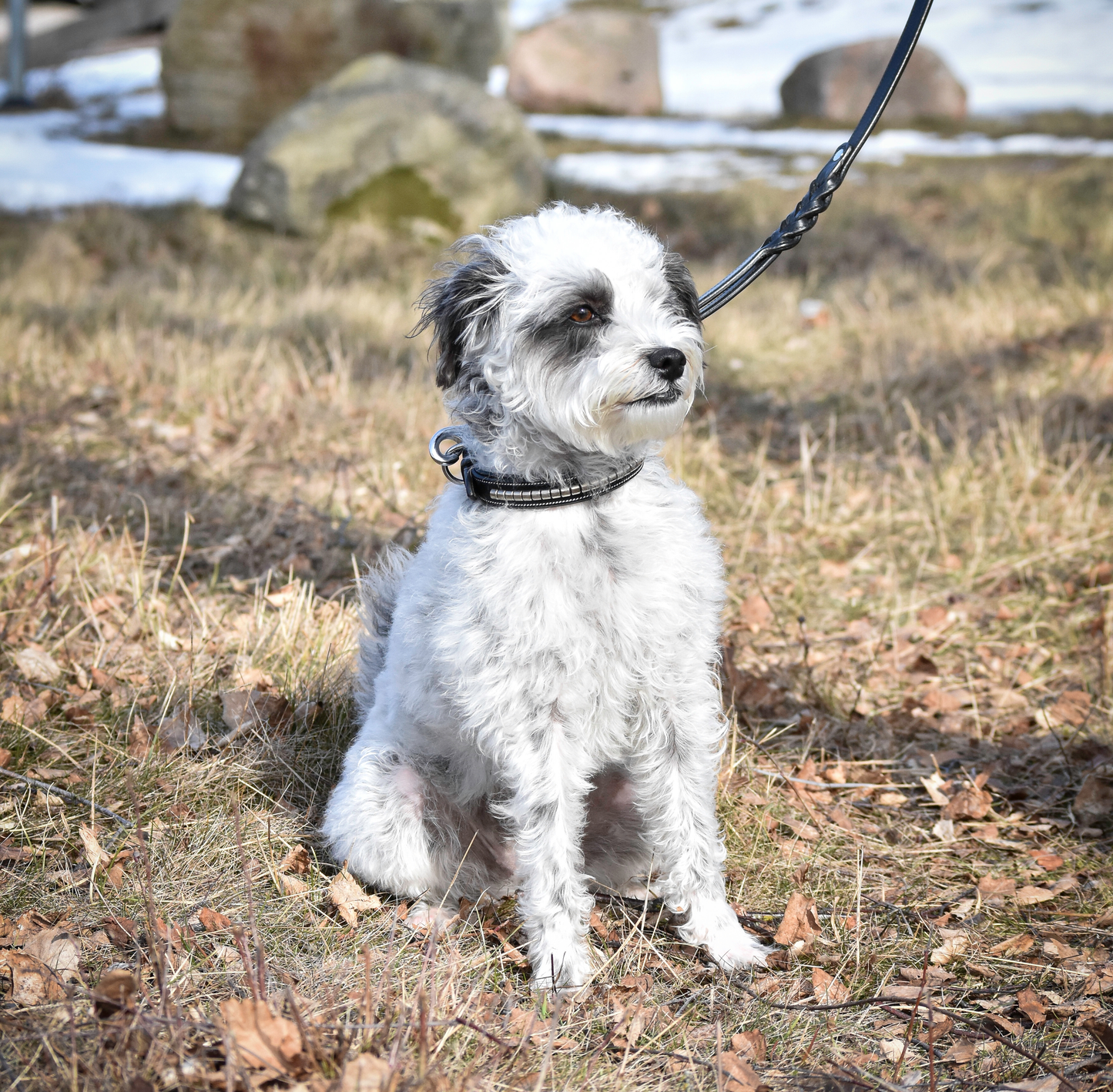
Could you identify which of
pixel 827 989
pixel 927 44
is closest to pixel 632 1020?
pixel 827 989

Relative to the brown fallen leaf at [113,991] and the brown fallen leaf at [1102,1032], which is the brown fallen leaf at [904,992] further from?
the brown fallen leaf at [113,991]

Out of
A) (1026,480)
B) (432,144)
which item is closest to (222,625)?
(1026,480)

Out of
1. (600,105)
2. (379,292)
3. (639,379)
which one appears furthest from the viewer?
(600,105)

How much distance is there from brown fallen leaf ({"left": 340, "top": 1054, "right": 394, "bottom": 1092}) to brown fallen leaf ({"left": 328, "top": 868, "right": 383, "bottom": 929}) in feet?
2.58

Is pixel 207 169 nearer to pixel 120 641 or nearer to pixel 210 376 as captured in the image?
pixel 210 376

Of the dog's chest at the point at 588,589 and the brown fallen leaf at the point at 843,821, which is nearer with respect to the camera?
the dog's chest at the point at 588,589

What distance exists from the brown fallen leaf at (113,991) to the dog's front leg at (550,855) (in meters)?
0.96

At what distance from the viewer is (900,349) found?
7.78 m

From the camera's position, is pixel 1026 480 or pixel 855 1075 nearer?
pixel 855 1075

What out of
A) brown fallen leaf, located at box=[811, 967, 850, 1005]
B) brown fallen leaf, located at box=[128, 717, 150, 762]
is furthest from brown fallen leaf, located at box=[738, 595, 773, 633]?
brown fallen leaf, located at box=[128, 717, 150, 762]

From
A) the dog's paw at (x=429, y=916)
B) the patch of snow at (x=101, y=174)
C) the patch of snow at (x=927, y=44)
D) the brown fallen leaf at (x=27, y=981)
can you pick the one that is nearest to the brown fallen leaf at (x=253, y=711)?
the dog's paw at (x=429, y=916)

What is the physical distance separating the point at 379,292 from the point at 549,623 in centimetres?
754

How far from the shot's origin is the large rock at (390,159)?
10633 mm

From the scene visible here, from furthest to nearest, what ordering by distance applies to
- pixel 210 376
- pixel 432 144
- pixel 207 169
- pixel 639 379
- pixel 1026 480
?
pixel 207 169 < pixel 432 144 < pixel 210 376 < pixel 1026 480 < pixel 639 379
